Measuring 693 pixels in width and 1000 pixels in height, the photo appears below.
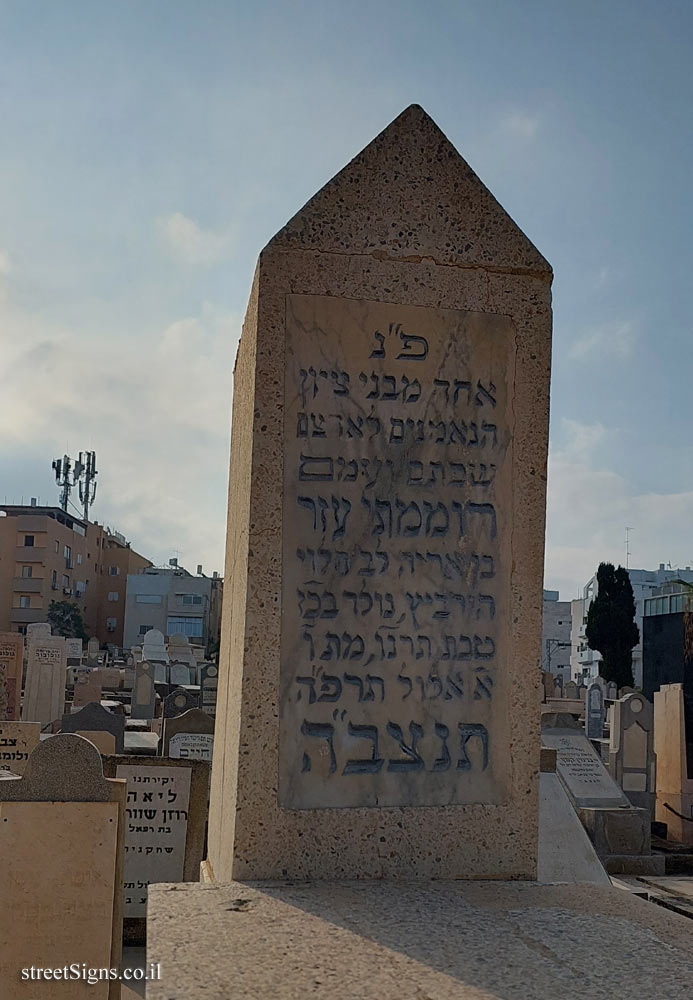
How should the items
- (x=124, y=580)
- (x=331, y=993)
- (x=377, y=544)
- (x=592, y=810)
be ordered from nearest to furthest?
(x=331, y=993) → (x=377, y=544) → (x=592, y=810) → (x=124, y=580)

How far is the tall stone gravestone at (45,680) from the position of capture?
733 inches

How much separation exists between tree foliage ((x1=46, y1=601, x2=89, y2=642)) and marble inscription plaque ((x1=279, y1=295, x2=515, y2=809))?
182 feet

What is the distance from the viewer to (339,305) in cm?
272

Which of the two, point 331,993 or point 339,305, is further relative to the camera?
point 339,305

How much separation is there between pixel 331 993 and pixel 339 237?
1899mm

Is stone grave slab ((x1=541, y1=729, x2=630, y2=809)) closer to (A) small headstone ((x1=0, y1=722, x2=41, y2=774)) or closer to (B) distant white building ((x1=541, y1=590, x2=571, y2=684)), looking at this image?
(A) small headstone ((x1=0, y1=722, x2=41, y2=774))

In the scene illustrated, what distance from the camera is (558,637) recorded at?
73.2 metres

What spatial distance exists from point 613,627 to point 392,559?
35.5 metres

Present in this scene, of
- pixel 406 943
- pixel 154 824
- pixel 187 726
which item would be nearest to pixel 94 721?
pixel 187 726

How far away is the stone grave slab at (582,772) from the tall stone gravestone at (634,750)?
6.64ft

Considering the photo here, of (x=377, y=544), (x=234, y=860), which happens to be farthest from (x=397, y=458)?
(x=234, y=860)

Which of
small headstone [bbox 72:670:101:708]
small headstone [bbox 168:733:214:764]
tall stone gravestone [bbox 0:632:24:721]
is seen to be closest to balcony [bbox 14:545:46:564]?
small headstone [bbox 72:670:101:708]

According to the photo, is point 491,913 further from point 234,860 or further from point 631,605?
point 631,605

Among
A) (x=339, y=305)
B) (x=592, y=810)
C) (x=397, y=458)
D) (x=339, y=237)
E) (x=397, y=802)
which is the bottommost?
(x=592, y=810)
